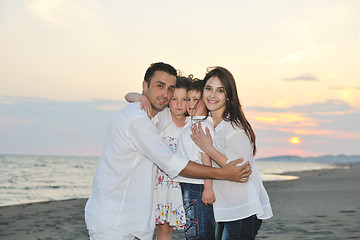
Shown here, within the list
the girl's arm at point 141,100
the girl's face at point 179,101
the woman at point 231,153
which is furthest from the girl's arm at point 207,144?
the girl's face at point 179,101

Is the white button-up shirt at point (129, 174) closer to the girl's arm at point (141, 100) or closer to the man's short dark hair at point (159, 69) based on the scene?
the girl's arm at point (141, 100)

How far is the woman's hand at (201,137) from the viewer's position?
11.9 feet

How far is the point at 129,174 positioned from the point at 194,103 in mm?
1400

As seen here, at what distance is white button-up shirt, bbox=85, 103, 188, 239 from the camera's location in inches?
129

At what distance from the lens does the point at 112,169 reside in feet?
10.9

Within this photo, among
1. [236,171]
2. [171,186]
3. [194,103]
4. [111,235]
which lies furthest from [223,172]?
[194,103]

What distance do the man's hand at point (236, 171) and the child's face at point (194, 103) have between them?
1.14m

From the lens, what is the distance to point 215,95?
3.67 m

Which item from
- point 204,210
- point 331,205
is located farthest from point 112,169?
point 331,205

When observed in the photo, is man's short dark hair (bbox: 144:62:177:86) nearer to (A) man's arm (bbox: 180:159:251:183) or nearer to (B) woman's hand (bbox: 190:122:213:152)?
(B) woman's hand (bbox: 190:122:213:152)

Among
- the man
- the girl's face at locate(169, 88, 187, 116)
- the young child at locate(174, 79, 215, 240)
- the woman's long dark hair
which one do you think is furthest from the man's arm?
the girl's face at locate(169, 88, 187, 116)

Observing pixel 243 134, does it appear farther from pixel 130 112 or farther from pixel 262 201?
pixel 130 112

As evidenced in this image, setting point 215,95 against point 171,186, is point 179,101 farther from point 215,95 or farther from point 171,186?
point 171,186

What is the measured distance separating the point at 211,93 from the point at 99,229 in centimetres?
163
